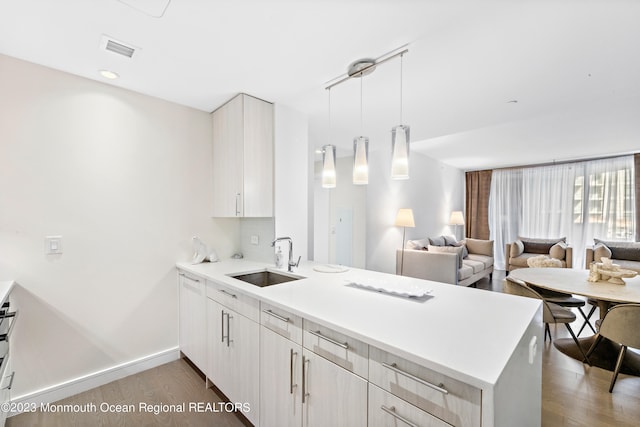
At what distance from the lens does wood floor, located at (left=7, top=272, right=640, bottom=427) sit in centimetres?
178

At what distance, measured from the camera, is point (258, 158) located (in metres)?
2.46

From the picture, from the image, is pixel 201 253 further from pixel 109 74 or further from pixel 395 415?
pixel 395 415

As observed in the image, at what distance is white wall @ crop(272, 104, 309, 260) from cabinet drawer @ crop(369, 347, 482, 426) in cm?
169

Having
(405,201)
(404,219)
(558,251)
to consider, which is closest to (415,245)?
(404,219)

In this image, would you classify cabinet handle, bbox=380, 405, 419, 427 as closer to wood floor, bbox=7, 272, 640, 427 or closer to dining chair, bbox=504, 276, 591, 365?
wood floor, bbox=7, 272, 640, 427

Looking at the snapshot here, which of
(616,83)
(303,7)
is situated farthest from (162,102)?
(616,83)

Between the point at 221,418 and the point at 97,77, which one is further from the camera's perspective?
the point at 97,77

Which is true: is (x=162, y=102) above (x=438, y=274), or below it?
above

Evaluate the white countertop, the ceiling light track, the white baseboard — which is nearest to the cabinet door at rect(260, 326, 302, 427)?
the white countertop

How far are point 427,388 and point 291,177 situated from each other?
211 cm

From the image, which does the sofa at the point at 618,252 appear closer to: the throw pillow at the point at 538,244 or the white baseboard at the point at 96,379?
the throw pillow at the point at 538,244

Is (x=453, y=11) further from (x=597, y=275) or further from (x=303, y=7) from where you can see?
(x=597, y=275)

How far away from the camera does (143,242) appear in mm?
2365

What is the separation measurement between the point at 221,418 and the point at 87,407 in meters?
0.97
